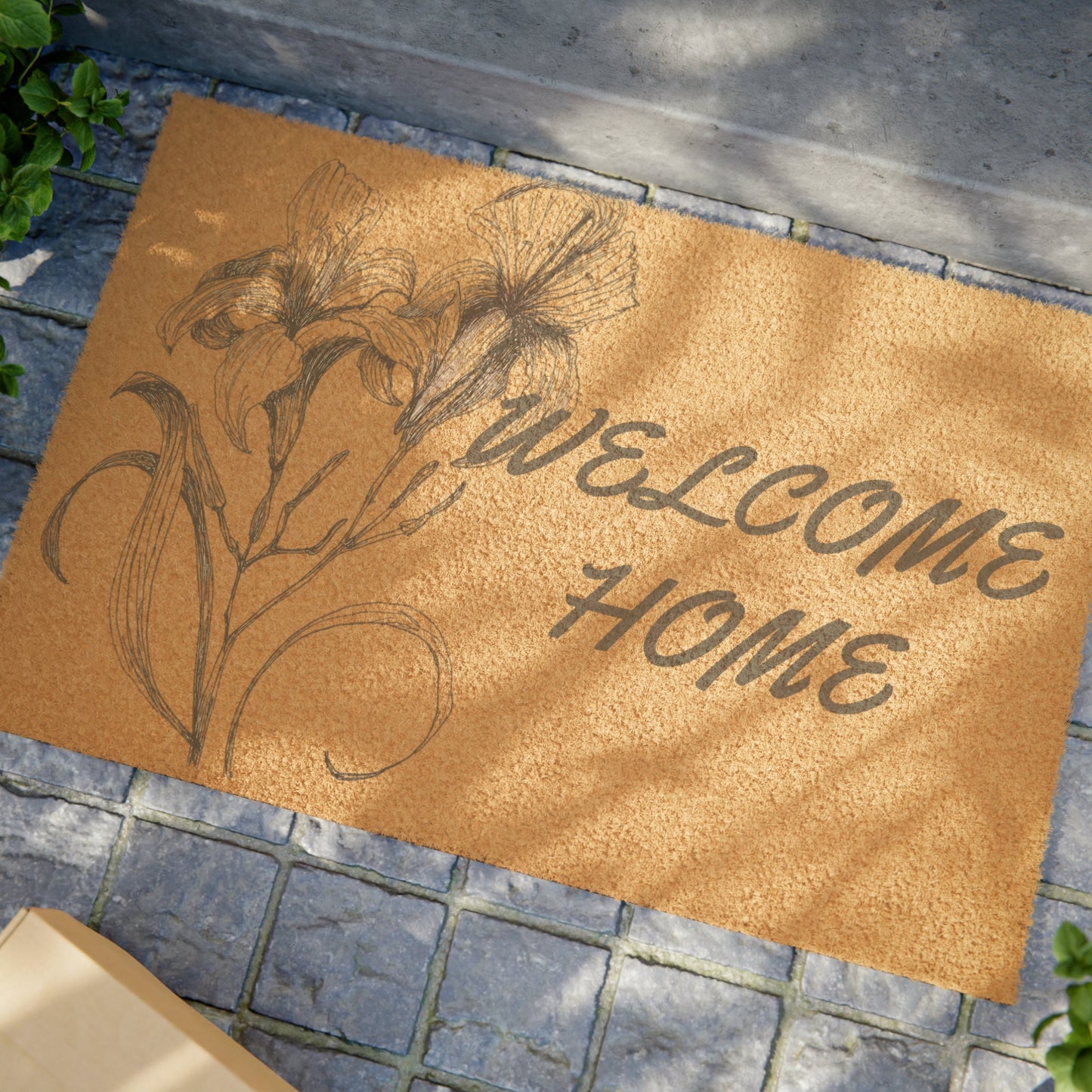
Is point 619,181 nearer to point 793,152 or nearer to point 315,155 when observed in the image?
point 793,152

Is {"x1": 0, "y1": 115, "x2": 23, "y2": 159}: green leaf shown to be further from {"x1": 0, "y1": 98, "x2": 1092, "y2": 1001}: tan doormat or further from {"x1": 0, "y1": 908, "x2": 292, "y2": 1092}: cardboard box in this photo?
{"x1": 0, "y1": 908, "x2": 292, "y2": 1092}: cardboard box

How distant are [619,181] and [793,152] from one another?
0.34 m

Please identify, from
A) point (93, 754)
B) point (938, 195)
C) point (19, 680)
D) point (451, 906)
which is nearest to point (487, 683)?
point (451, 906)

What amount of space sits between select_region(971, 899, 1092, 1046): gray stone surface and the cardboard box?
4.28 feet

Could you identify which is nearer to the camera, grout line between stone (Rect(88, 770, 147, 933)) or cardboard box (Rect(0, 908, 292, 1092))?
cardboard box (Rect(0, 908, 292, 1092))

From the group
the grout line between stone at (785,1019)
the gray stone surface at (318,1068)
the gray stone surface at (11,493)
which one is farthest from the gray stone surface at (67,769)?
the grout line between stone at (785,1019)

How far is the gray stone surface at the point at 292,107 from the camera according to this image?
67.4 inches

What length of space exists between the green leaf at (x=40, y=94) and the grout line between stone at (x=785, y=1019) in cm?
201

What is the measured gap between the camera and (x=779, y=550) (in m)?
1.61

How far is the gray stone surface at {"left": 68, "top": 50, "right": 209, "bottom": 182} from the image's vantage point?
172cm

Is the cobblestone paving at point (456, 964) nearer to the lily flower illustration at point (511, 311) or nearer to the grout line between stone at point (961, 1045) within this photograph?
the grout line between stone at point (961, 1045)

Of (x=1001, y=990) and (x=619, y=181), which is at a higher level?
(x=619, y=181)

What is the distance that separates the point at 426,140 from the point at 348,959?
5.28ft

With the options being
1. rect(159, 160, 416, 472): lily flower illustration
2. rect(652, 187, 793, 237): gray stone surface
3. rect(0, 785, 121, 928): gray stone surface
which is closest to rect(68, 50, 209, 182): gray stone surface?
rect(159, 160, 416, 472): lily flower illustration
